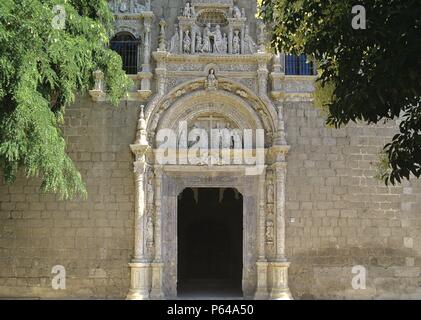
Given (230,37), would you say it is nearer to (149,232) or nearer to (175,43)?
(175,43)

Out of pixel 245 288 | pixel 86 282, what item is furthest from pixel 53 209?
pixel 245 288

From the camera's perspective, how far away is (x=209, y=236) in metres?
19.4

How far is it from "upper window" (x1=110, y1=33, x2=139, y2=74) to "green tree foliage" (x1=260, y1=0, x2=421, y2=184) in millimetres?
7508

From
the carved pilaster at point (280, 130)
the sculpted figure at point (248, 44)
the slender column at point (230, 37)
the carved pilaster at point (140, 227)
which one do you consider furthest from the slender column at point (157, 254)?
the sculpted figure at point (248, 44)

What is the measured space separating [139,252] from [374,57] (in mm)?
8211

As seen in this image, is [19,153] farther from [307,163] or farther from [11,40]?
[307,163]

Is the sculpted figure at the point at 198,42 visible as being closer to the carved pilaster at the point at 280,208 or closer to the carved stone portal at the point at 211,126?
the carved stone portal at the point at 211,126

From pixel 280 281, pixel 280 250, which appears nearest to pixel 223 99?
pixel 280 250

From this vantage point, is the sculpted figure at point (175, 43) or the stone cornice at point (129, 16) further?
the stone cornice at point (129, 16)

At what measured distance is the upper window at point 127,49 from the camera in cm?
1362

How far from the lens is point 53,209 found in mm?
12859

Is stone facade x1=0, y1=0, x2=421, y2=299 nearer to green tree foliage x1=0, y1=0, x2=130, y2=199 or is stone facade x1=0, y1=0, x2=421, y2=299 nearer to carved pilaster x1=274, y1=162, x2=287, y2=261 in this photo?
carved pilaster x1=274, y1=162, x2=287, y2=261

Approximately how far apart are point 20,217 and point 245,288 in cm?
520

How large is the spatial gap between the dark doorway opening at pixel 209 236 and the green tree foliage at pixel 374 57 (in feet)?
38.4
